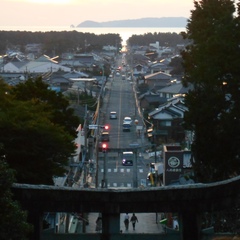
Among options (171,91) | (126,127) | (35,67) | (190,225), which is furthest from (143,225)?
(35,67)

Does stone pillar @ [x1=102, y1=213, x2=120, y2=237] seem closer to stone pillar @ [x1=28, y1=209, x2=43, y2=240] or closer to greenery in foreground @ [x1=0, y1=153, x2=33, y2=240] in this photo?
stone pillar @ [x1=28, y1=209, x2=43, y2=240]

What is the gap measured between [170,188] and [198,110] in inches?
200

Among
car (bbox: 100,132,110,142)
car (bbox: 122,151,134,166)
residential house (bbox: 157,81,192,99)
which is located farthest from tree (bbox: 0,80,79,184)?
residential house (bbox: 157,81,192,99)

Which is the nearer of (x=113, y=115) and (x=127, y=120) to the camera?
(x=127, y=120)

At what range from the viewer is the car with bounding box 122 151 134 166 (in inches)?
1045

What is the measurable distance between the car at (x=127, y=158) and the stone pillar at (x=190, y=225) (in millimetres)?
17603

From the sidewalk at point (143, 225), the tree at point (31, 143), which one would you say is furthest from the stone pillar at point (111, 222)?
the sidewalk at point (143, 225)

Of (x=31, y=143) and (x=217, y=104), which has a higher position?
(x=217, y=104)

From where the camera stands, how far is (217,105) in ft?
44.8

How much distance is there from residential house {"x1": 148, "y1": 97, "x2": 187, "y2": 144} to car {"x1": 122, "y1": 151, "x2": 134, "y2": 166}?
2.50m

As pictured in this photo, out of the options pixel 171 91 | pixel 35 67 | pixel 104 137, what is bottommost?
pixel 35 67

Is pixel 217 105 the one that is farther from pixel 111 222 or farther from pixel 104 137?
pixel 104 137

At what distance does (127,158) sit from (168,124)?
5868mm

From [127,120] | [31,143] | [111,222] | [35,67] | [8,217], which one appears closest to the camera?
[8,217]
